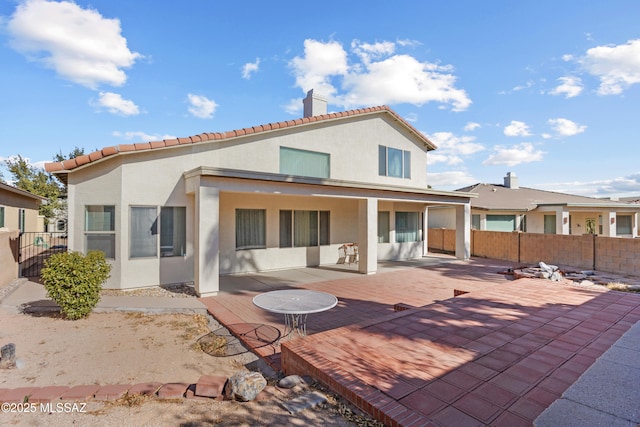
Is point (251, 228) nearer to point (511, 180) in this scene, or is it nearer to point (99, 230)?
point (99, 230)

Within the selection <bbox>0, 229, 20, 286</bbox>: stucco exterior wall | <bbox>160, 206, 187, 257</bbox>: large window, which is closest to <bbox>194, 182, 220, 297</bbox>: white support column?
<bbox>160, 206, 187, 257</bbox>: large window

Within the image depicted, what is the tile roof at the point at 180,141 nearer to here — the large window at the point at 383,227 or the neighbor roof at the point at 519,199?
the large window at the point at 383,227

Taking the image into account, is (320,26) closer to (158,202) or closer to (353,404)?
(158,202)

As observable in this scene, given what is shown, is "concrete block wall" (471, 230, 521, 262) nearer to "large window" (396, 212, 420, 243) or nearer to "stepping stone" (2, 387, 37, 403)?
"large window" (396, 212, 420, 243)

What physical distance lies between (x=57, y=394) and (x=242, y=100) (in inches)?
577

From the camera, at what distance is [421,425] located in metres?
2.53

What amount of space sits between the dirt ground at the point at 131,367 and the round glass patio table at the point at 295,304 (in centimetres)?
87

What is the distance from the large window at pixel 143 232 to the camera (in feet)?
28.8

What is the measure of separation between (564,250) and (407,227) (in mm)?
6792

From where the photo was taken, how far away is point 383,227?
15.2m

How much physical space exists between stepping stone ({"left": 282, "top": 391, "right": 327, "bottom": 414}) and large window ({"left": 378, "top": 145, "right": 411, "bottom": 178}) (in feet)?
39.5

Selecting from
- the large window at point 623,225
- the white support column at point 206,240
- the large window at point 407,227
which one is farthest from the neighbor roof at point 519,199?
the white support column at point 206,240

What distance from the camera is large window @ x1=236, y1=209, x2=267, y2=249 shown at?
11.1 m

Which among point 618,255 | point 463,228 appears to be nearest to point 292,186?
point 463,228
